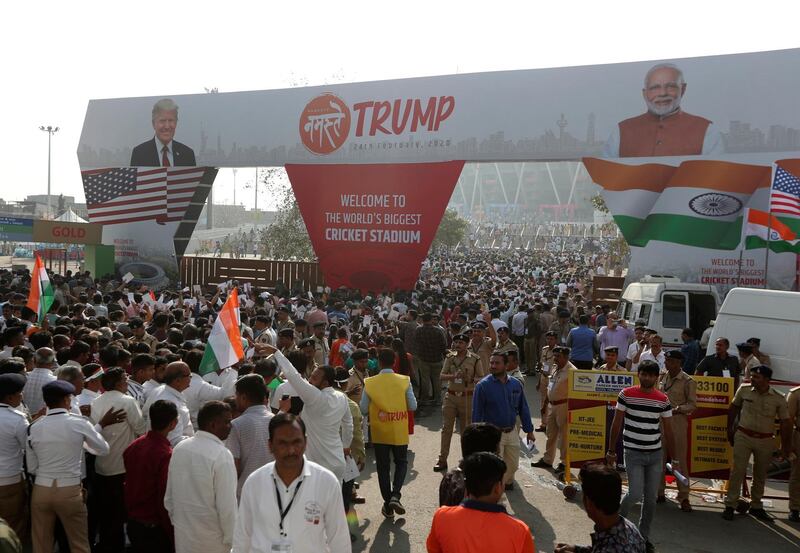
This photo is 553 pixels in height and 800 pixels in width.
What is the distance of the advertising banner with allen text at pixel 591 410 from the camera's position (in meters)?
7.79

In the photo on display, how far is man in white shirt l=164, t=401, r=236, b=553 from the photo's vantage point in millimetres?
4043

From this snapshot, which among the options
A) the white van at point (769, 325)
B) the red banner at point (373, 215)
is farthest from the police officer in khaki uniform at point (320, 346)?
the red banner at point (373, 215)

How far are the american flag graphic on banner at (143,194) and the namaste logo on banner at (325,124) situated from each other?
4.61 metres

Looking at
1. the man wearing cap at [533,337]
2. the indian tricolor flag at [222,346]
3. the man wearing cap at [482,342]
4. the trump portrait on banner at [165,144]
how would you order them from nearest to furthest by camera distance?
the indian tricolor flag at [222,346] < the man wearing cap at [482,342] < the man wearing cap at [533,337] < the trump portrait on banner at [165,144]

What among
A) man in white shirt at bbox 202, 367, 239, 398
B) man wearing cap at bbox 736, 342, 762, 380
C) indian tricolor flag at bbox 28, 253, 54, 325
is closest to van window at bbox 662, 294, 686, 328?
man wearing cap at bbox 736, 342, 762, 380

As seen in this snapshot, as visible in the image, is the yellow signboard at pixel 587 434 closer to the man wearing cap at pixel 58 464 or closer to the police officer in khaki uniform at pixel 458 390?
the police officer in khaki uniform at pixel 458 390

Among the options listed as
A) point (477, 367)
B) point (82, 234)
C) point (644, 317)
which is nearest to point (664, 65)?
point (644, 317)

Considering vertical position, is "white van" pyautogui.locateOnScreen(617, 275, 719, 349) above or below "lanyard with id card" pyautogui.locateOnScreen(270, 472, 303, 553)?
above

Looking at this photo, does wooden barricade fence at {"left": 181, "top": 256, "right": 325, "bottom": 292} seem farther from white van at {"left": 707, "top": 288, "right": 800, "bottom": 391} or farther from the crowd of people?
white van at {"left": 707, "top": 288, "right": 800, "bottom": 391}

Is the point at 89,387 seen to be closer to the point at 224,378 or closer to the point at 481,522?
the point at 224,378

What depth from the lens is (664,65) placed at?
61.5 feet

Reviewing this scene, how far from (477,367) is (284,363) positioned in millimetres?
3985

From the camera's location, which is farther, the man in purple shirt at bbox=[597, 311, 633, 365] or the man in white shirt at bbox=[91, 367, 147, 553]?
the man in purple shirt at bbox=[597, 311, 633, 365]

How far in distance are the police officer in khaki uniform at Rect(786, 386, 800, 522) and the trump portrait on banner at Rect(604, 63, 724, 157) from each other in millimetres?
12445
